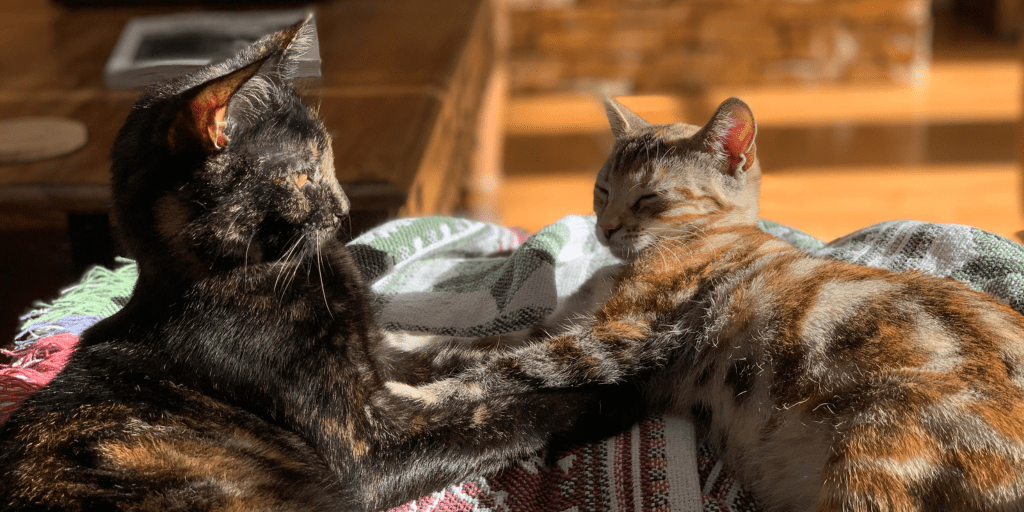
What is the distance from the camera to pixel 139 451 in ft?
2.77

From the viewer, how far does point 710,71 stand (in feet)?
13.6

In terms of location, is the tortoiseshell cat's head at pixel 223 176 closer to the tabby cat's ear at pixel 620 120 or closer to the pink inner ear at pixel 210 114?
the pink inner ear at pixel 210 114

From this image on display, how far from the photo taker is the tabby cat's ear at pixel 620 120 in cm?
143

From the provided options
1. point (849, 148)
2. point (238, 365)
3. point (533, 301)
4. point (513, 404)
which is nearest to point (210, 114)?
point (238, 365)

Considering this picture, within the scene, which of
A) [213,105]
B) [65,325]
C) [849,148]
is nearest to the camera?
[213,105]

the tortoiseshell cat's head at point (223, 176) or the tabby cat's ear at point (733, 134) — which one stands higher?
the tortoiseshell cat's head at point (223, 176)

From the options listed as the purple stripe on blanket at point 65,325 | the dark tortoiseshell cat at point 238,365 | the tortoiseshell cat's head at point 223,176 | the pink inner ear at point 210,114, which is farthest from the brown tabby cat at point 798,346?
the purple stripe on blanket at point 65,325

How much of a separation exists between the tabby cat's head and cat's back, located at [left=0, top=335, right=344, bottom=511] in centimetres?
61

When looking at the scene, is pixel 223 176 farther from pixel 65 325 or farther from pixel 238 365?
pixel 65 325

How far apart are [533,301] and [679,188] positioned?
291mm

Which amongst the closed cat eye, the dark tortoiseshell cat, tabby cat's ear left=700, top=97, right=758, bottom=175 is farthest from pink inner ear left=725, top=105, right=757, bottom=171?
the dark tortoiseshell cat

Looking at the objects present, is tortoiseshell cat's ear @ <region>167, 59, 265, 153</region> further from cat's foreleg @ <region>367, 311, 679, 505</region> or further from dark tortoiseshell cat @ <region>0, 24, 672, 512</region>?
cat's foreleg @ <region>367, 311, 679, 505</region>

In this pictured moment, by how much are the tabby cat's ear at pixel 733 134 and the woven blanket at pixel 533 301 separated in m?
0.23

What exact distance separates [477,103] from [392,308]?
5.62 ft
